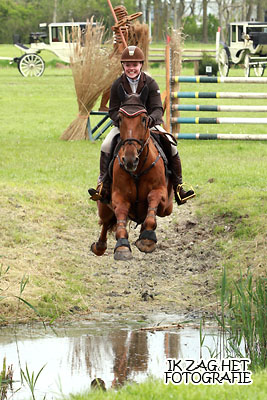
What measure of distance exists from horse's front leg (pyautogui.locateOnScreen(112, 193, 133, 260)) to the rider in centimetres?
45

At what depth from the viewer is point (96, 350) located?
25.8 ft

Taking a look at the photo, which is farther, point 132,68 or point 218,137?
point 218,137

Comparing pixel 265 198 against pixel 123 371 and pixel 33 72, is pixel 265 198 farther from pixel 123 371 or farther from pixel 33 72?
pixel 33 72

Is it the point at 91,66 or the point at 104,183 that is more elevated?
the point at 91,66

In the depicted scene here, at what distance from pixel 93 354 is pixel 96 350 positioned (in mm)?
110

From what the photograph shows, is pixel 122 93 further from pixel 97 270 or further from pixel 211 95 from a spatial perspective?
pixel 211 95

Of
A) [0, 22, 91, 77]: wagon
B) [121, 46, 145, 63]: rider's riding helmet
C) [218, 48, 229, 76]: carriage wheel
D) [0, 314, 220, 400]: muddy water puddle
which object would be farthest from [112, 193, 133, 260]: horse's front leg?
[0, 22, 91, 77]: wagon

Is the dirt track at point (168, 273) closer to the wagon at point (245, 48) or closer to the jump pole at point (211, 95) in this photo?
the jump pole at point (211, 95)

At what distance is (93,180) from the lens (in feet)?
42.7

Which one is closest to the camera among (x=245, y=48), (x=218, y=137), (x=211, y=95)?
(x=211, y=95)

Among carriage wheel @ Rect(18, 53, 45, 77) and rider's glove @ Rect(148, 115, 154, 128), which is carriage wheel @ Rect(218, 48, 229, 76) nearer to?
carriage wheel @ Rect(18, 53, 45, 77)

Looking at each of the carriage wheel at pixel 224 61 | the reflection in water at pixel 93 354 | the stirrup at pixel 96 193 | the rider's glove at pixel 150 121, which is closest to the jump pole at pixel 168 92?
the reflection in water at pixel 93 354

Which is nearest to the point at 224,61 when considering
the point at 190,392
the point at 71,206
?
the point at 71,206

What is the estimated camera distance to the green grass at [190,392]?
5.06m
